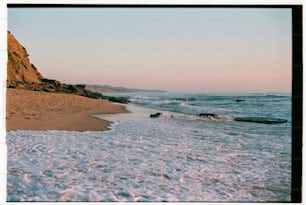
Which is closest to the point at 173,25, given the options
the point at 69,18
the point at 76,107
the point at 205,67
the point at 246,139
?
the point at 205,67

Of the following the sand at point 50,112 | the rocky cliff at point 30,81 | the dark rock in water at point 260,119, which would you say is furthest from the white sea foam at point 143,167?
the rocky cliff at point 30,81

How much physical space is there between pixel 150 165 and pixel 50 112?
202cm

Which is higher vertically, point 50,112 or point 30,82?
point 30,82

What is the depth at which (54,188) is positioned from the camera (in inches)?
104

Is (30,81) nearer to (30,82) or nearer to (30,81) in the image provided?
(30,81)

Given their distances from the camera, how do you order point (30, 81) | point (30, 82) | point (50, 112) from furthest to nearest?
point (30, 82), point (30, 81), point (50, 112)

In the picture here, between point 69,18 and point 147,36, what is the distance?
0.77 m

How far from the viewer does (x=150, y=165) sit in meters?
3.10

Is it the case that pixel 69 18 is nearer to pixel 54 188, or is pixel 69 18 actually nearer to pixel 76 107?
pixel 54 188

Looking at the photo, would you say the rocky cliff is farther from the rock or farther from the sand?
the sand

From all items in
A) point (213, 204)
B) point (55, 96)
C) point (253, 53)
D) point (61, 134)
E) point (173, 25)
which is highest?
point (173, 25)

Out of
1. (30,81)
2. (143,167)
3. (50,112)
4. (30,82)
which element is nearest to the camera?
(143,167)

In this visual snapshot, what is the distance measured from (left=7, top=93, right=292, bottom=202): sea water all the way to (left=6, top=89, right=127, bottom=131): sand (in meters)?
0.17

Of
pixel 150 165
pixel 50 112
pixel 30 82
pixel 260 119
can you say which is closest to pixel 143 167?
pixel 150 165
